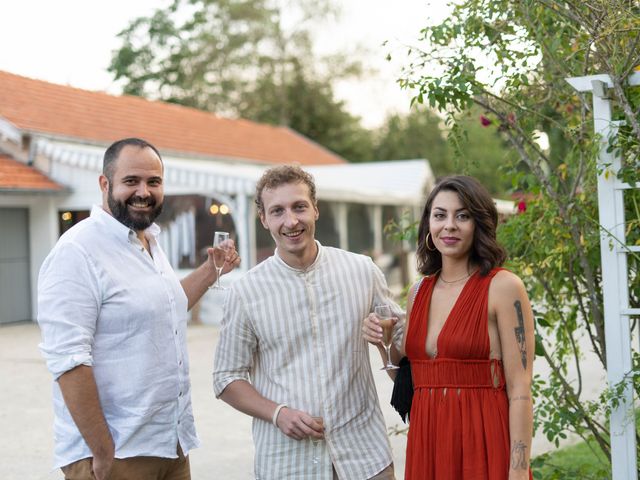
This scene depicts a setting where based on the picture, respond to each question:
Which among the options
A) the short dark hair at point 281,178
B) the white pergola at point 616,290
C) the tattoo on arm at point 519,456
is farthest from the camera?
the white pergola at point 616,290

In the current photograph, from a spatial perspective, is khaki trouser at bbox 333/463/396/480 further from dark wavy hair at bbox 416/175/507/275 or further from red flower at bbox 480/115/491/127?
red flower at bbox 480/115/491/127

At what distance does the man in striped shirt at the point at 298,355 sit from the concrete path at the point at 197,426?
82.6 inches

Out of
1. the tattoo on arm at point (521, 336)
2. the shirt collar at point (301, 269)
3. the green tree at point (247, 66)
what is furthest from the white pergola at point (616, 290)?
the green tree at point (247, 66)

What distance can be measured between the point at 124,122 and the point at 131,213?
67.1ft

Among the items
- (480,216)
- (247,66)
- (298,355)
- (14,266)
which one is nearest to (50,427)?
(298,355)

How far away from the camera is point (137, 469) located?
302cm

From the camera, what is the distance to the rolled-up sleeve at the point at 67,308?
2824mm

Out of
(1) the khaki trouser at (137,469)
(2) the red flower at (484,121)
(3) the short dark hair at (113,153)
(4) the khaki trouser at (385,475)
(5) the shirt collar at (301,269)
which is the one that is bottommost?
(4) the khaki trouser at (385,475)

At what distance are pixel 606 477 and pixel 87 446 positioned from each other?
9.48 feet

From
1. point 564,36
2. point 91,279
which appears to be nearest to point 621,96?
point 564,36

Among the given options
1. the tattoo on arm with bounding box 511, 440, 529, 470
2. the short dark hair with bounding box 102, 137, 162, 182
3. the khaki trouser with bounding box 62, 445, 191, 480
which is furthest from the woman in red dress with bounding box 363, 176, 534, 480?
the short dark hair with bounding box 102, 137, 162, 182

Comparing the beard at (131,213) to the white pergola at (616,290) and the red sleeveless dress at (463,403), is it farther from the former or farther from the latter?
the white pergola at (616,290)

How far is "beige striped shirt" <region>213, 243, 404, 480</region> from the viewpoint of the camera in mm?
2949

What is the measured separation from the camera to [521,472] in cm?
277
